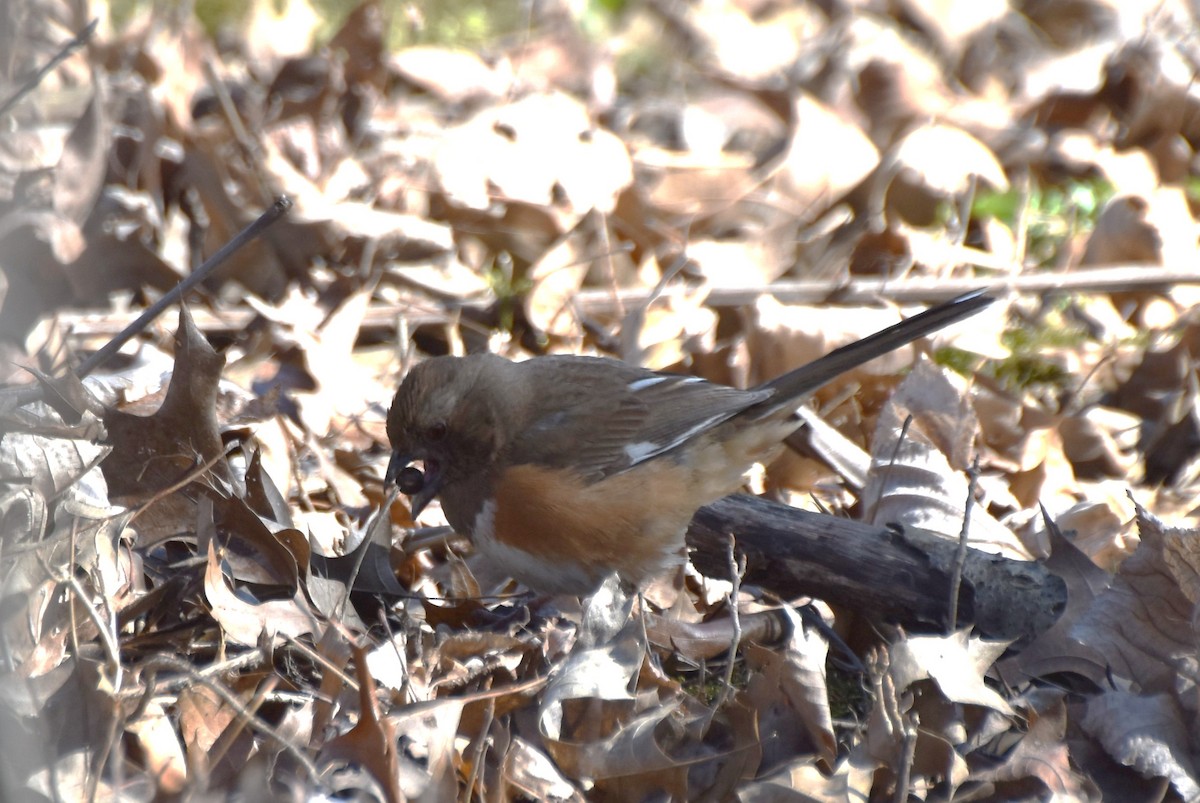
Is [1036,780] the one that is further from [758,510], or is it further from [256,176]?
[256,176]

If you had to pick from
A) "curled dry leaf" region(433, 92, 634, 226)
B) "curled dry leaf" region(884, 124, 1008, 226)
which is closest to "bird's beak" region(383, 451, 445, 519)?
"curled dry leaf" region(433, 92, 634, 226)

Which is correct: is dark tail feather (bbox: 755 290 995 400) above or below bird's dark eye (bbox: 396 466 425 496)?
above

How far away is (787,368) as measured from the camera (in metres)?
4.38

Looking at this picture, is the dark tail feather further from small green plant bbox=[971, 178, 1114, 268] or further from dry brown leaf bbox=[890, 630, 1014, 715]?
small green plant bbox=[971, 178, 1114, 268]

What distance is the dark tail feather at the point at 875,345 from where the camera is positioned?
367cm

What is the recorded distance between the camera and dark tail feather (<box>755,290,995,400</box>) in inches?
145

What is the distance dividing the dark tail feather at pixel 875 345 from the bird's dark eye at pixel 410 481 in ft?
3.64

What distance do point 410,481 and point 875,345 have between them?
1.44 metres

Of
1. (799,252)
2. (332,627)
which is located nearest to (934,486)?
(332,627)

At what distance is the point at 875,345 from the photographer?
146 inches

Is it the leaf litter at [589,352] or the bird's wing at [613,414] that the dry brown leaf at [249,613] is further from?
the bird's wing at [613,414]

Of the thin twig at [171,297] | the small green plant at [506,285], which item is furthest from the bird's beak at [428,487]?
the small green plant at [506,285]

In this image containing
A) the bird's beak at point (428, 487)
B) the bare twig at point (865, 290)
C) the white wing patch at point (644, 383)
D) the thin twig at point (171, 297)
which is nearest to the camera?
the thin twig at point (171, 297)

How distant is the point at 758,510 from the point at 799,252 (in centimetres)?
237
